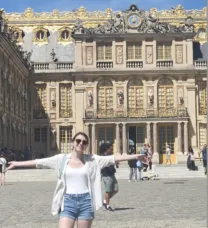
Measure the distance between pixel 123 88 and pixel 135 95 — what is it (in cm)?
117

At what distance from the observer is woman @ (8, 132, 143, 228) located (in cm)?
679

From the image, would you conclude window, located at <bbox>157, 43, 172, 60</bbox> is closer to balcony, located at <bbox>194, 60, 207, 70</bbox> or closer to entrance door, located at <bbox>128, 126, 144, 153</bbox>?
balcony, located at <bbox>194, 60, 207, 70</bbox>

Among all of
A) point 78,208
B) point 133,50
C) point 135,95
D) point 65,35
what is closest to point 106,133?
point 135,95

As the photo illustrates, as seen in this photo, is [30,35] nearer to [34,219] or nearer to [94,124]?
[94,124]

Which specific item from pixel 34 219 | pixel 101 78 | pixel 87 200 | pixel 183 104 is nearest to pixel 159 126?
pixel 183 104

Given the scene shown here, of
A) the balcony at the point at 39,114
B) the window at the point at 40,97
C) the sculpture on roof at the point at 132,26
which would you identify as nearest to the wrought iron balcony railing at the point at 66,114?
the balcony at the point at 39,114

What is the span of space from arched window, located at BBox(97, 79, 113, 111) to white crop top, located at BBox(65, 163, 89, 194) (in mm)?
43559

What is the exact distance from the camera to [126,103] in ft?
165

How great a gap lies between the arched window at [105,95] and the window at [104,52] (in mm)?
1966

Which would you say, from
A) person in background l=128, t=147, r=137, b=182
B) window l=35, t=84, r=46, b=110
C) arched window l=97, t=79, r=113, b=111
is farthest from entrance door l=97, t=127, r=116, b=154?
person in background l=128, t=147, r=137, b=182

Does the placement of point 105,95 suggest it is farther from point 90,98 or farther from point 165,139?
point 165,139

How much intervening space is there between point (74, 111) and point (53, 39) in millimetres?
8463

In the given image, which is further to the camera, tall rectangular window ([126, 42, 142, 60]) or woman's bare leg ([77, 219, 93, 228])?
tall rectangular window ([126, 42, 142, 60])

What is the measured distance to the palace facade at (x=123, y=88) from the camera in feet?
164
